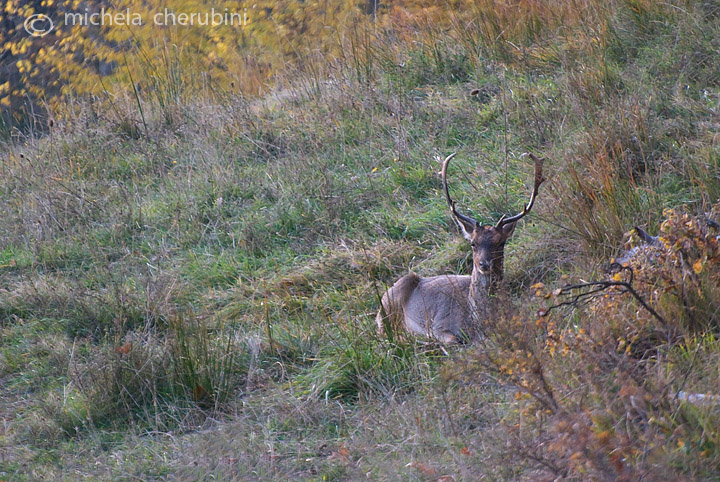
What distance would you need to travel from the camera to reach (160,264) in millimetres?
7410

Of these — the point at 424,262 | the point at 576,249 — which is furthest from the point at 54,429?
the point at 576,249

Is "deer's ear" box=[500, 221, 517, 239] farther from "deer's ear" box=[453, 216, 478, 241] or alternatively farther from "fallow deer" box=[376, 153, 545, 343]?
"deer's ear" box=[453, 216, 478, 241]

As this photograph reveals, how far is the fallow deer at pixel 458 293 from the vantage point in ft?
17.5

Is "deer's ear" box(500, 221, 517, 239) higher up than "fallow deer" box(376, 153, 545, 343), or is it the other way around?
"deer's ear" box(500, 221, 517, 239)

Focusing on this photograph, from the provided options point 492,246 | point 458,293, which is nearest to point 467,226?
point 492,246

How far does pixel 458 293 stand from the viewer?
546cm

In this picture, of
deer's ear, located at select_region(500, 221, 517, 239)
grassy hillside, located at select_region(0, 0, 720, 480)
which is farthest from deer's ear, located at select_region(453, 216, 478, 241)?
grassy hillside, located at select_region(0, 0, 720, 480)

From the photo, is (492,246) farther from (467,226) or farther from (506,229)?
(467,226)

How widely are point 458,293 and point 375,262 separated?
4.47 feet

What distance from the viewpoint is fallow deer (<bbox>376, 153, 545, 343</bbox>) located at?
5.33m

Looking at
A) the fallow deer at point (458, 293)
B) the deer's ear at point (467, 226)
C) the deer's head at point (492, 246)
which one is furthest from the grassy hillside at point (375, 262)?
the deer's ear at point (467, 226)

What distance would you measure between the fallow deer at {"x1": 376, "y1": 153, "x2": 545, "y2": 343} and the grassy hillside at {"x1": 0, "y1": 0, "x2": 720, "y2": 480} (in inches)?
10.4

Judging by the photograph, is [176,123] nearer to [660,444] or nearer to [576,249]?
[576,249]

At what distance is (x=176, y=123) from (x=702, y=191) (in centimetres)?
647
